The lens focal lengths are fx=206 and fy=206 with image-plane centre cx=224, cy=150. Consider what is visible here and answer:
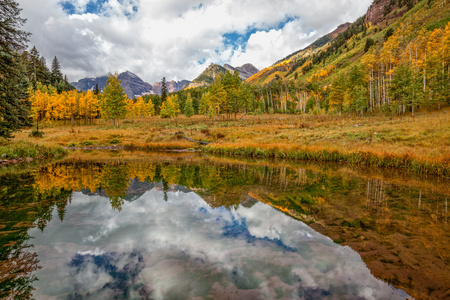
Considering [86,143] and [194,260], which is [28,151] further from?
[194,260]

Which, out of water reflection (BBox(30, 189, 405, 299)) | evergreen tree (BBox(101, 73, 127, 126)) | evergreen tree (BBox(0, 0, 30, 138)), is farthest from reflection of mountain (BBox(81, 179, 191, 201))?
evergreen tree (BBox(101, 73, 127, 126))

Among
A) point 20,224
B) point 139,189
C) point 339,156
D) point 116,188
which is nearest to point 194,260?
point 20,224

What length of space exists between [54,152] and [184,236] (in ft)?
92.2

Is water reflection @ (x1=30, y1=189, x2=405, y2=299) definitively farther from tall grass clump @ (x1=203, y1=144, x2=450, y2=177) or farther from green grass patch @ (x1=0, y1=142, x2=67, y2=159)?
green grass patch @ (x1=0, y1=142, x2=67, y2=159)

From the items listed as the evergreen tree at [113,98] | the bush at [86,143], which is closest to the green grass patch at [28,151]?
the bush at [86,143]

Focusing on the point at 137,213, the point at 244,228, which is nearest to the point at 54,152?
the point at 137,213

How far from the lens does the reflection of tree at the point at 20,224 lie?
361 centimetres

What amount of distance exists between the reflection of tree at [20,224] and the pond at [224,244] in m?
0.03

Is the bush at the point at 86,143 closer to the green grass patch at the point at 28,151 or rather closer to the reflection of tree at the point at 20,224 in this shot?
the green grass patch at the point at 28,151

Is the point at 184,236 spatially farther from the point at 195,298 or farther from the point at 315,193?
the point at 315,193

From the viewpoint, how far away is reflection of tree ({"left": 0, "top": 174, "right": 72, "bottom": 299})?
11.8 feet

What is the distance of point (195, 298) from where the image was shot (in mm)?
3365

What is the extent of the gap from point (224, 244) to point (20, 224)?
610cm

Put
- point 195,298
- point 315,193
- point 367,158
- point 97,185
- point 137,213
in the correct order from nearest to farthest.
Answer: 1. point 195,298
2. point 137,213
3. point 315,193
4. point 97,185
5. point 367,158
